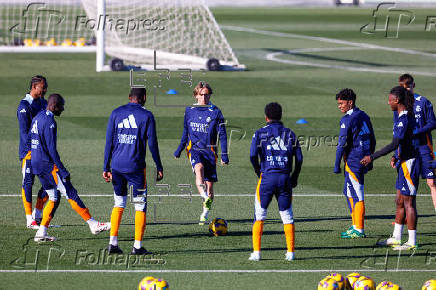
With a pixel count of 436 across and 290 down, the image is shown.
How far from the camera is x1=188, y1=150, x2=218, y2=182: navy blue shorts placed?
1381 centimetres

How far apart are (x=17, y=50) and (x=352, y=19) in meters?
30.8

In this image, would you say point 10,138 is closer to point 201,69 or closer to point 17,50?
point 201,69

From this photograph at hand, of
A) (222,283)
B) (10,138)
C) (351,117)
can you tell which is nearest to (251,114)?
(10,138)

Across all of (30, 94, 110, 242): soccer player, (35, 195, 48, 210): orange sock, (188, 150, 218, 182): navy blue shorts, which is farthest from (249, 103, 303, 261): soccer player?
(35, 195, 48, 210): orange sock

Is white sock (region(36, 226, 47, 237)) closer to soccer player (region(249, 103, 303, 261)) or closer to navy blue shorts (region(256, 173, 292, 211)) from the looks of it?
soccer player (region(249, 103, 303, 261))

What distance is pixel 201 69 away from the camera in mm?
32688

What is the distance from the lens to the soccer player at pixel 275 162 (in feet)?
36.7

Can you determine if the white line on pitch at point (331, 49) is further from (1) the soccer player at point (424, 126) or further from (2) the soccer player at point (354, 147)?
(2) the soccer player at point (354, 147)

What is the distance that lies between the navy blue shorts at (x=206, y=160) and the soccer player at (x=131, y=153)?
217 cm

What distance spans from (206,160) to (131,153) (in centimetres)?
249

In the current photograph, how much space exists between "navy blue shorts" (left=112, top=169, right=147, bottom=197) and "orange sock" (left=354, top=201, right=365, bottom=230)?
3290 mm

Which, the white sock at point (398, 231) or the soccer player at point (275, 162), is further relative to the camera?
the white sock at point (398, 231)

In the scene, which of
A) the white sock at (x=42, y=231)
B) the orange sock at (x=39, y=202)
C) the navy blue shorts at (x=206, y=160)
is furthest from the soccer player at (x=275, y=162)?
the orange sock at (x=39, y=202)

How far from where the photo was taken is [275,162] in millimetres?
11234
